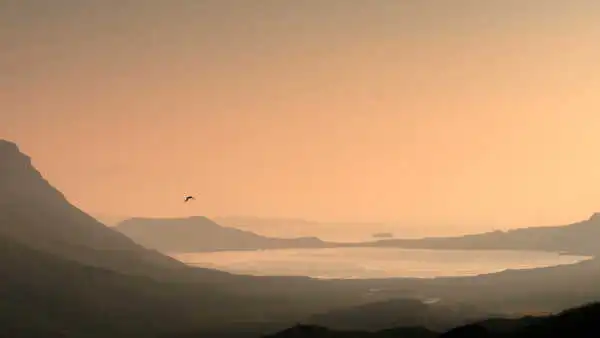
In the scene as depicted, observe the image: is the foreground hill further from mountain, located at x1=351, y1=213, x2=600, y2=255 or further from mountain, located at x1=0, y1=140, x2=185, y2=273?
mountain, located at x1=351, y1=213, x2=600, y2=255

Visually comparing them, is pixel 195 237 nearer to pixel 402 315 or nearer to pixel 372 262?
pixel 372 262

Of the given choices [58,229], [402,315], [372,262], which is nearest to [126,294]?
[58,229]

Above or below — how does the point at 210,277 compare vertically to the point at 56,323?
above

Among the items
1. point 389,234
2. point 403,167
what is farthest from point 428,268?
point 403,167

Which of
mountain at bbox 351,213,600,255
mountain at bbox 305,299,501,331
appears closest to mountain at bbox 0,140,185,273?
mountain at bbox 305,299,501,331

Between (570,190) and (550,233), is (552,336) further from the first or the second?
(570,190)

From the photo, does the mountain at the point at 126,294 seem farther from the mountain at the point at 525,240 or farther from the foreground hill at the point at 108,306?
the mountain at the point at 525,240

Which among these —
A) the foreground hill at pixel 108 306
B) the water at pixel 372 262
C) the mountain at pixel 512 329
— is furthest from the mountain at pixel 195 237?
the mountain at pixel 512 329
